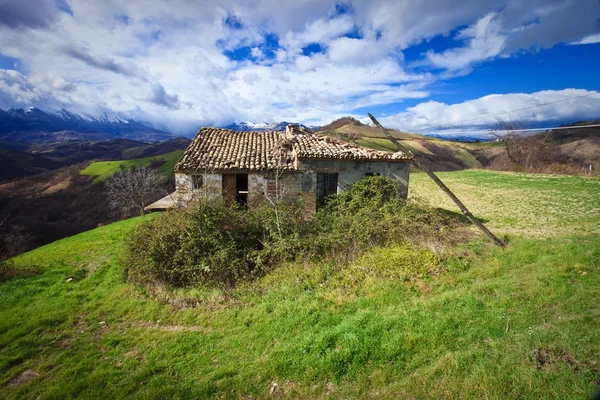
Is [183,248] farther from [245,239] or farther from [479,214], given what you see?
[479,214]

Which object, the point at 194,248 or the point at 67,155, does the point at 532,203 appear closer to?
the point at 194,248

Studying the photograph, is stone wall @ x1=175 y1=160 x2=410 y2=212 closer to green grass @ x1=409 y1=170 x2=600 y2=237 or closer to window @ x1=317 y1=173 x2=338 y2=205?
window @ x1=317 y1=173 x2=338 y2=205

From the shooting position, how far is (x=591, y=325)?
4.65m

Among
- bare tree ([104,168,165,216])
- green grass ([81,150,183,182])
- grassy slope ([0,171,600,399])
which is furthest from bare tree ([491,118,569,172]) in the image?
green grass ([81,150,183,182])

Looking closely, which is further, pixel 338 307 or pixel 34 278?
pixel 34 278

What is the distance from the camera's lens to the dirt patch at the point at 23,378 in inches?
203

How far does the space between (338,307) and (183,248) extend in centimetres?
540

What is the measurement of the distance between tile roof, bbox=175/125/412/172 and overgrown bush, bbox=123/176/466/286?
99.0 inches

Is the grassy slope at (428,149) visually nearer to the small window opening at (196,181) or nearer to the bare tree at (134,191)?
the bare tree at (134,191)

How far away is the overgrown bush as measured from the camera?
8.48 metres

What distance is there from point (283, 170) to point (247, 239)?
376 cm

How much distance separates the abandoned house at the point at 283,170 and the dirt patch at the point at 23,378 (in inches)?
266

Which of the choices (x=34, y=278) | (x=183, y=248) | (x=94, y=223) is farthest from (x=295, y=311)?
(x=94, y=223)

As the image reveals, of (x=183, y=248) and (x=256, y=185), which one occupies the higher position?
(x=256, y=185)
